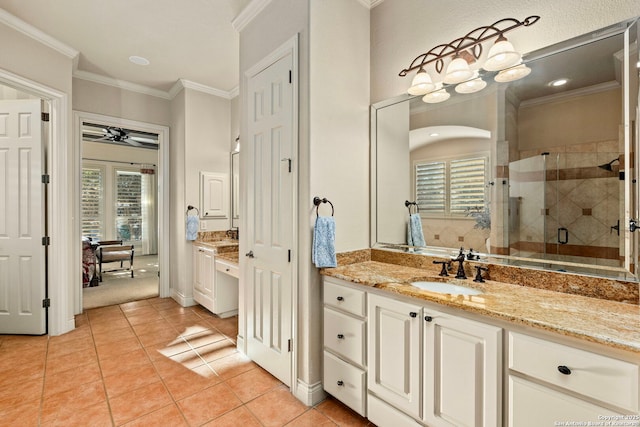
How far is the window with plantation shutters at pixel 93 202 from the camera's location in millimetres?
6914

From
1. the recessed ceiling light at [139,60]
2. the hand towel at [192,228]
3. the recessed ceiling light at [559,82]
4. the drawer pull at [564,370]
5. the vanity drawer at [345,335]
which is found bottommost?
the vanity drawer at [345,335]

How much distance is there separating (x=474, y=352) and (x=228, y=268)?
8.21 ft

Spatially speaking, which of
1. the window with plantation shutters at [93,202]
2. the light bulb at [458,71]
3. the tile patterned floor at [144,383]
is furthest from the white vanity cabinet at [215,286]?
the window with plantation shutters at [93,202]

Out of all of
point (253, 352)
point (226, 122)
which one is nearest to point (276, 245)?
point (253, 352)

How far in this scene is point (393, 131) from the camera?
223cm

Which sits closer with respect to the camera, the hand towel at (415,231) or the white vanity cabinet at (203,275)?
the hand towel at (415,231)

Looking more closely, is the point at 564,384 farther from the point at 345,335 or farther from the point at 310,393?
the point at 310,393

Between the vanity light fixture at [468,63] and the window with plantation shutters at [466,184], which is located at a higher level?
the vanity light fixture at [468,63]

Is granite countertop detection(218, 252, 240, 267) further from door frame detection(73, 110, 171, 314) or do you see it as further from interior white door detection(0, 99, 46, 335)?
interior white door detection(0, 99, 46, 335)

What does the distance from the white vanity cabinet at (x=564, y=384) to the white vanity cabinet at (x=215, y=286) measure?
277 centimetres

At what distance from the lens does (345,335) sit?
185 cm

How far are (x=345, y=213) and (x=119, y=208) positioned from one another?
7263 mm

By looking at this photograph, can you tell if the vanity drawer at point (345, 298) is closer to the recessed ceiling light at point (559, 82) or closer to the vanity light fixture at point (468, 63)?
the vanity light fixture at point (468, 63)

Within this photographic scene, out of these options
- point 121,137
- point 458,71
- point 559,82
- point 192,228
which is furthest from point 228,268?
point 121,137
